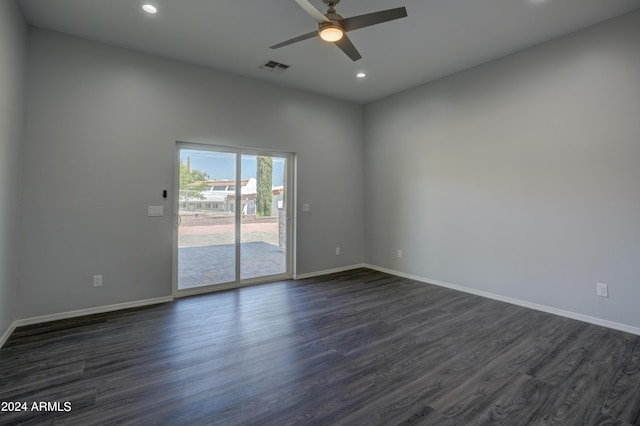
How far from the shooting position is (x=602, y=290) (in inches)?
129

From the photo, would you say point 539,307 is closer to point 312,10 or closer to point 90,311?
point 312,10

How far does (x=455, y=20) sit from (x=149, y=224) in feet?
14.1

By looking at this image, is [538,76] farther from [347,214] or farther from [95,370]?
[95,370]

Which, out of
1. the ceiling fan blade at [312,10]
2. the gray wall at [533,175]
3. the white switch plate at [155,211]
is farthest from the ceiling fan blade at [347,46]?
the white switch plate at [155,211]

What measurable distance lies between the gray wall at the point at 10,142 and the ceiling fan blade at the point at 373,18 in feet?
9.38

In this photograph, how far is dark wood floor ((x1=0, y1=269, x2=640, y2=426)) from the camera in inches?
A: 75.8

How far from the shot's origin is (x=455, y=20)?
3207 mm

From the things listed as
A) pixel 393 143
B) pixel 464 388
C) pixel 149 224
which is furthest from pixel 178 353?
pixel 393 143

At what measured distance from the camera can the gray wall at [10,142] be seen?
2.62m

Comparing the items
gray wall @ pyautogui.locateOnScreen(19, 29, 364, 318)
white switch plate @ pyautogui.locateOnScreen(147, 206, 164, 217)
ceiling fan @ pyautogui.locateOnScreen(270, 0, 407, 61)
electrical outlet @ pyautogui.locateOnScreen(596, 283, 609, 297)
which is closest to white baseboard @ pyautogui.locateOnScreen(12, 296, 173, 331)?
gray wall @ pyautogui.locateOnScreen(19, 29, 364, 318)

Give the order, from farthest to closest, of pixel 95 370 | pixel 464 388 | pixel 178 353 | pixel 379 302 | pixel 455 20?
pixel 379 302 → pixel 455 20 → pixel 178 353 → pixel 95 370 → pixel 464 388

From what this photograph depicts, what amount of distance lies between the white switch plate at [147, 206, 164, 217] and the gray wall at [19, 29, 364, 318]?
54 mm

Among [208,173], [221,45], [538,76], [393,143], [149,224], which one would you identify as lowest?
[149,224]

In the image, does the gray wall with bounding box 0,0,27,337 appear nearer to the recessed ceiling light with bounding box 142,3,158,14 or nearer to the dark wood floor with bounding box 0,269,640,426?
the dark wood floor with bounding box 0,269,640,426
